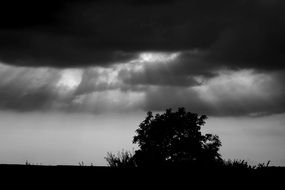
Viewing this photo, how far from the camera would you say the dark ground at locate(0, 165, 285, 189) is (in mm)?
13789

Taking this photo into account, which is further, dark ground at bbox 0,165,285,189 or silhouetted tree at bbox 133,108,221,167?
silhouetted tree at bbox 133,108,221,167

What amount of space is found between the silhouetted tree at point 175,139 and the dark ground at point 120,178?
3363 cm

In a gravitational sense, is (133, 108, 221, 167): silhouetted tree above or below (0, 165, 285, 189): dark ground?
above

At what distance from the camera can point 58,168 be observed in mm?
14344

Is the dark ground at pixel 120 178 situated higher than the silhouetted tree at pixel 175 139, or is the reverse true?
the silhouetted tree at pixel 175 139

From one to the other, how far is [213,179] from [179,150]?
1377 inches

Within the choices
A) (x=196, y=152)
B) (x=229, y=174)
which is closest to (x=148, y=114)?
(x=196, y=152)

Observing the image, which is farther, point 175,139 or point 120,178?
point 175,139

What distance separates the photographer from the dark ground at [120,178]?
13.8 metres

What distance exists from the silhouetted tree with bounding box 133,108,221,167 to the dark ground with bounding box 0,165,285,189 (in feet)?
110

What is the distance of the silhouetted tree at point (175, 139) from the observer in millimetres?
49688

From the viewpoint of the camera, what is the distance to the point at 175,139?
2007 inches

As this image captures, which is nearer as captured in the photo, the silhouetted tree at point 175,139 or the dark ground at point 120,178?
the dark ground at point 120,178

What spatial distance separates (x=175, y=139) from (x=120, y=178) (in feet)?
121
